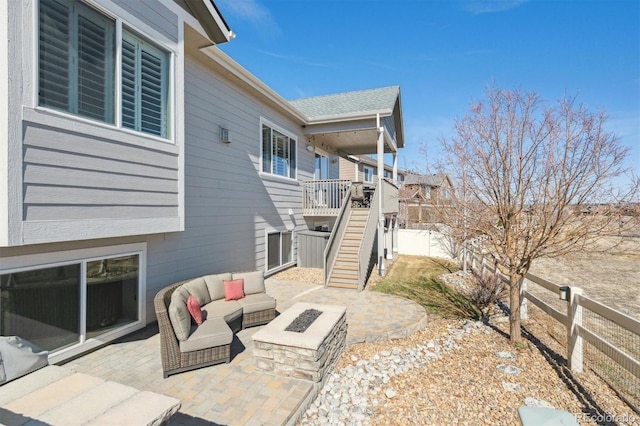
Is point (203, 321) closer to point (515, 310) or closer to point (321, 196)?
point (515, 310)

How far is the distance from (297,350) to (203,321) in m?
1.93

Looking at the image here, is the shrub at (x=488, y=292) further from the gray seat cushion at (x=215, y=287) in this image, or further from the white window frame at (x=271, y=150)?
the white window frame at (x=271, y=150)

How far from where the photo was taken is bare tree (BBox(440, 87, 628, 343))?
461 cm

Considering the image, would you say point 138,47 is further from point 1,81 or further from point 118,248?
point 118,248

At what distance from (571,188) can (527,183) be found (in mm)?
565

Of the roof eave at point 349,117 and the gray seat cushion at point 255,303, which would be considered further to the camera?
the roof eave at point 349,117

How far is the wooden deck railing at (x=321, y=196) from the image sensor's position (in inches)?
482

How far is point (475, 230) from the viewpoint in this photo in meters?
5.67

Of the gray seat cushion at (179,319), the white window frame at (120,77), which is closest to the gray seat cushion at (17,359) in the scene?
the gray seat cushion at (179,319)

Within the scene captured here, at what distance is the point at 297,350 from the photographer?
4059 mm

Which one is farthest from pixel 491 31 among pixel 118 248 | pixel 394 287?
pixel 118 248

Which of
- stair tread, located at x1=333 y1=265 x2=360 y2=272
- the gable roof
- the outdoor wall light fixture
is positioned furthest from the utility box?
the outdoor wall light fixture

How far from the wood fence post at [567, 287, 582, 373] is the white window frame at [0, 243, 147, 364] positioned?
730 cm

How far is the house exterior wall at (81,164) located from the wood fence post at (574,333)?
6.72 m
